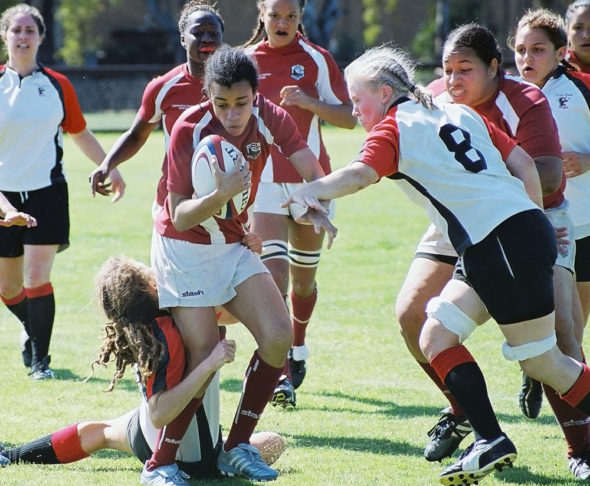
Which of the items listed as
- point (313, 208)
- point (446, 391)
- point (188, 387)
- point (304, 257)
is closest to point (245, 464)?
point (188, 387)

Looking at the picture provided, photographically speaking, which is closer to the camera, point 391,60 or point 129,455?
point 391,60

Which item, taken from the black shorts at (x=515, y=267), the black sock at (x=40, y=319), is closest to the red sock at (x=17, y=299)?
the black sock at (x=40, y=319)

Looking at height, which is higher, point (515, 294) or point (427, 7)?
point (427, 7)

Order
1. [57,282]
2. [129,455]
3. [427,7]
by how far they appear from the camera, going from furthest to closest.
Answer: [427,7], [57,282], [129,455]

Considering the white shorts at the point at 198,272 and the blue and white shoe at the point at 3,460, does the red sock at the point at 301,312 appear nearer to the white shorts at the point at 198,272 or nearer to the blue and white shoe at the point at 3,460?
the white shorts at the point at 198,272

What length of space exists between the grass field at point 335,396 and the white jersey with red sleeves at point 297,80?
4.32 feet

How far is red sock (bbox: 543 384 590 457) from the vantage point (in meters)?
4.37

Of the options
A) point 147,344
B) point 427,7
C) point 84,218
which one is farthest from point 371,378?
point 427,7

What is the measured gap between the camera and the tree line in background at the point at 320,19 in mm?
34438

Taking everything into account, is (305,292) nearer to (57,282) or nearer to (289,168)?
(289,168)

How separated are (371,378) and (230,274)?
7.54ft

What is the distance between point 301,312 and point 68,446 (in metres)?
2.26

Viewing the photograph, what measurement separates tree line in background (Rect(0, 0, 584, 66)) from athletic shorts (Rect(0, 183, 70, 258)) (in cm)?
2636

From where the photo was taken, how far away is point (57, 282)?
31.2 feet
